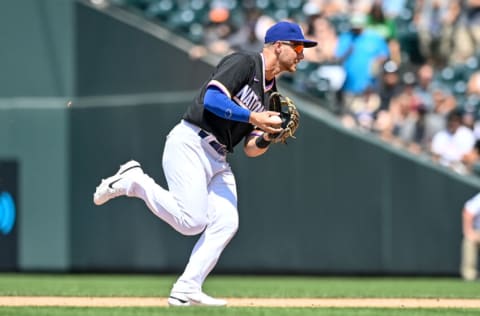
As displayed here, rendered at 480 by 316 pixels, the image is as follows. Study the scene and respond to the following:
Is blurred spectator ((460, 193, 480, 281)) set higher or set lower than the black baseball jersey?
lower

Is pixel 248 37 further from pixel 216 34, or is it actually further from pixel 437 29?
Result: pixel 437 29

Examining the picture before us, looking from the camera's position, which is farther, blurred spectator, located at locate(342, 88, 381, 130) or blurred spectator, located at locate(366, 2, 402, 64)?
blurred spectator, located at locate(366, 2, 402, 64)

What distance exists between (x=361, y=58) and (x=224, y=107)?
6.35m

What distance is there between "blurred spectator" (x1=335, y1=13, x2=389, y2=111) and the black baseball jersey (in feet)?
18.9

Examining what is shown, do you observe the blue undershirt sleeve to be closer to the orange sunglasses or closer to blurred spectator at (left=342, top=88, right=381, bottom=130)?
the orange sunglasses

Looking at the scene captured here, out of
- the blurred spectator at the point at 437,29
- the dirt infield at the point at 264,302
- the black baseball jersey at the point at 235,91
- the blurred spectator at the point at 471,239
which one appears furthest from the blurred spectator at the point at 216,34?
the black baseball jersey at the point at 235,91

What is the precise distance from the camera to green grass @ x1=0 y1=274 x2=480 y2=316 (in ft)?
22.4

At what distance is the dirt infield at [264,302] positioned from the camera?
7758 mm

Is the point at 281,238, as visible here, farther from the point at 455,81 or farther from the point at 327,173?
the point at 455,81

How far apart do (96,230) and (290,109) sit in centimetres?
630

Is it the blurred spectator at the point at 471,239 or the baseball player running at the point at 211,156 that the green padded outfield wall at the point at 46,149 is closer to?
the blurred spectator at the point at 471,239

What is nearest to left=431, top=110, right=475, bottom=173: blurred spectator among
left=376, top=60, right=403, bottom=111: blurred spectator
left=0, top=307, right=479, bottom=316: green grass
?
left=376, top=60, right=403, bottom=111: blurred spectator

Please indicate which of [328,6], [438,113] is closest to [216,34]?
[328,6]

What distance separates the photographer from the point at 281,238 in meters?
12.8
